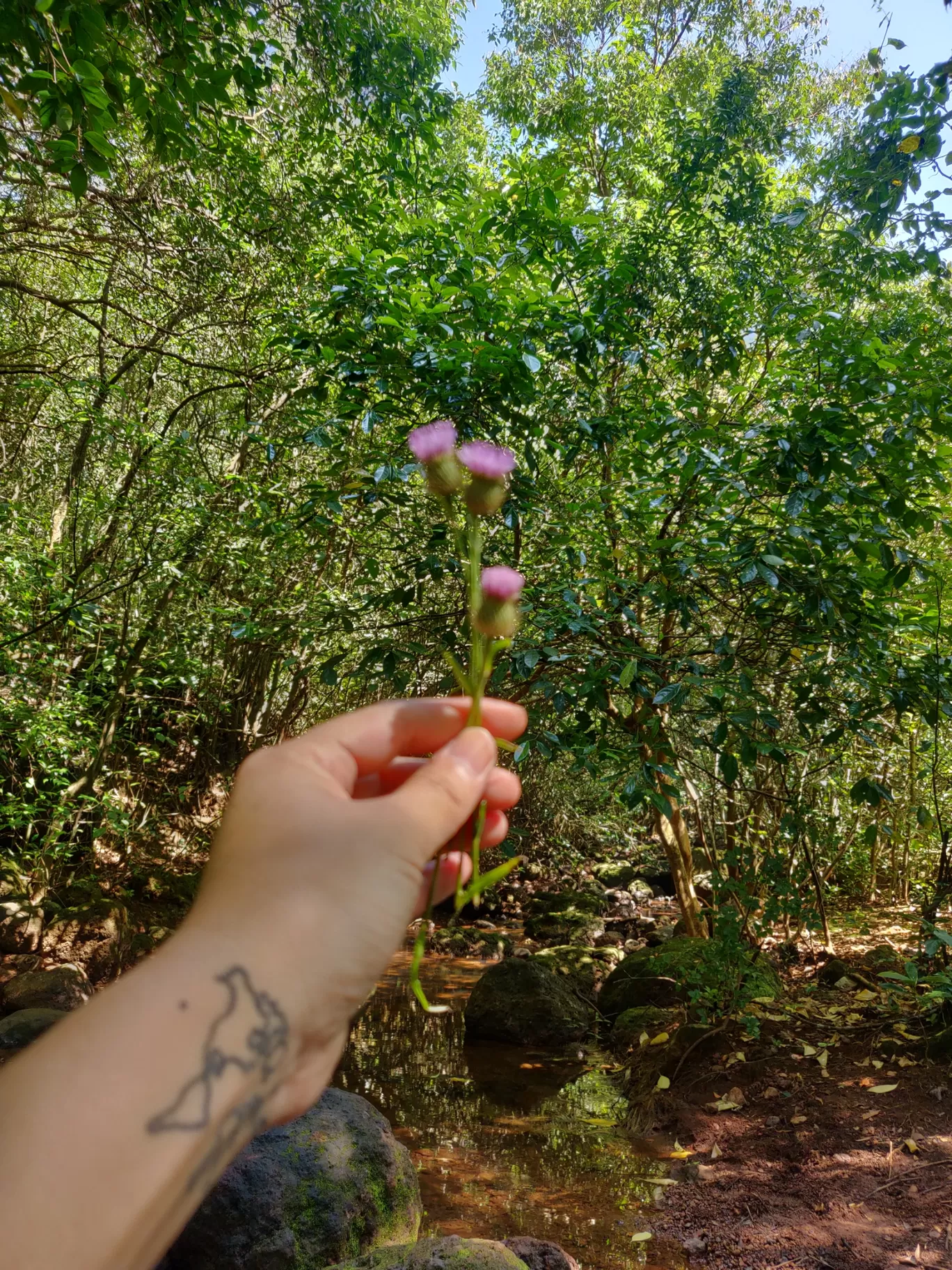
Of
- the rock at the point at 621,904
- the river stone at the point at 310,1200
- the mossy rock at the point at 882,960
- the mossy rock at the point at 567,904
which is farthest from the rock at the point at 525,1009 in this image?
the rock at the point at 621,904

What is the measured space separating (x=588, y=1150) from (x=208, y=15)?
18.7 ft

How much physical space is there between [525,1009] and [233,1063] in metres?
5.45

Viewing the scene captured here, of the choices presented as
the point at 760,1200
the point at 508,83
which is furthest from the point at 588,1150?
the point at 508,83

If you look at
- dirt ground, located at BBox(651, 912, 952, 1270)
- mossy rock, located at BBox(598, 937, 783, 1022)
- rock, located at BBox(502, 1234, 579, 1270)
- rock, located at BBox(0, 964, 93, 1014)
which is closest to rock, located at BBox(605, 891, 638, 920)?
mossy rock, located at BBox(598, 937, 783, 1022)

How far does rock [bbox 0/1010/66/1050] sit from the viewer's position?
4.07 metres

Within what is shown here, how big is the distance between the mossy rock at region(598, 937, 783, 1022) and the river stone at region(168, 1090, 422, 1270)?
1.95m

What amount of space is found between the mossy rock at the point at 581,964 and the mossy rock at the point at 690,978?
361 mm

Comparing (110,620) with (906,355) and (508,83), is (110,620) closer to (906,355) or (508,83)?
(906,355)

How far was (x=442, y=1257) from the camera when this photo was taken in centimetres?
209

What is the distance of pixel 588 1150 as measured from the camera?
400cm

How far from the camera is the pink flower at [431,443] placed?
94cm

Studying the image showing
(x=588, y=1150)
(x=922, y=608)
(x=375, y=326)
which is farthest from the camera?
(x=922, y=608)

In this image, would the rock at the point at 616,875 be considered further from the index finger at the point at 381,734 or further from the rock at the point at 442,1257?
the index finger at the point at 381,734

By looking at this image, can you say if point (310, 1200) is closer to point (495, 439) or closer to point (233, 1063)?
point (233, 1063)
